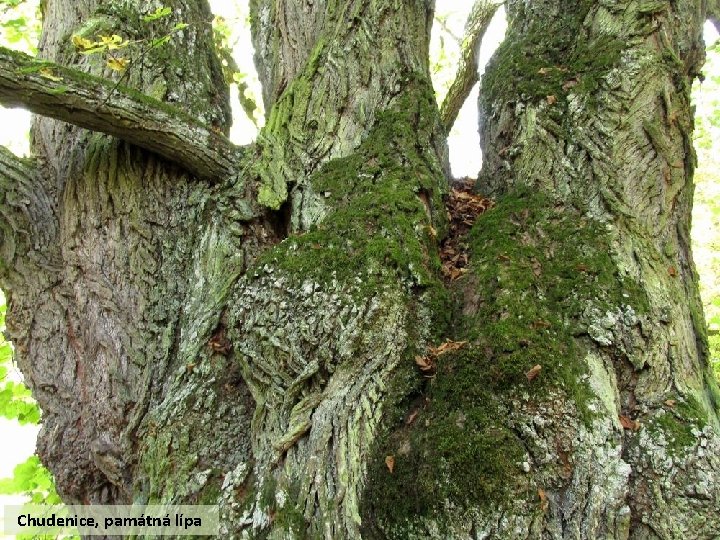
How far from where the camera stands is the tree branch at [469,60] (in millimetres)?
5184

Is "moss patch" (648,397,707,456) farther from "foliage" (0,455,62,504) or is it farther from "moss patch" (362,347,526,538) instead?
"foliage" (0,455,62,504)

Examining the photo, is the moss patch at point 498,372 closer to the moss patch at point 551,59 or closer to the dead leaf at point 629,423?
the dead leaf at point 629,423

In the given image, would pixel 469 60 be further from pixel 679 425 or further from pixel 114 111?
pixel 679 425

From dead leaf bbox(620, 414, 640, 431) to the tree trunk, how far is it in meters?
0.01

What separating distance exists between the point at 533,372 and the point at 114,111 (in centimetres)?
217

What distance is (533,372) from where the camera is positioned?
1938 mm

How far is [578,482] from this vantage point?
1806mm

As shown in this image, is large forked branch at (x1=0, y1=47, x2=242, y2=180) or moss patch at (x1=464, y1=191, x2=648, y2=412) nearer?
moss patch at (x1=464, y1=191, x2=648, y2=412)

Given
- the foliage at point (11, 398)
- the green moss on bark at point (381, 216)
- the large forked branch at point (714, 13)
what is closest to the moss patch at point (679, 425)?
the green moss on bark at point (381, 216)

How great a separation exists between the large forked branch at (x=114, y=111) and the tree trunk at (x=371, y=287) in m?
0.01

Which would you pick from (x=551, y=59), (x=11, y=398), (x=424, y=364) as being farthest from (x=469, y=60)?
(x=11, y=398)

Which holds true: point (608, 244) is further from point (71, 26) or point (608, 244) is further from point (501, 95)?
point (71, 26)

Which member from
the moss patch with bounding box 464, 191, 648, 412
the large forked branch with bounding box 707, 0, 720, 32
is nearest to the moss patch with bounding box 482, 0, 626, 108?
the moss patch with bounding box 464, 191, 648, 412

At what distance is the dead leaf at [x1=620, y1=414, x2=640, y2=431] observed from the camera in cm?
197
